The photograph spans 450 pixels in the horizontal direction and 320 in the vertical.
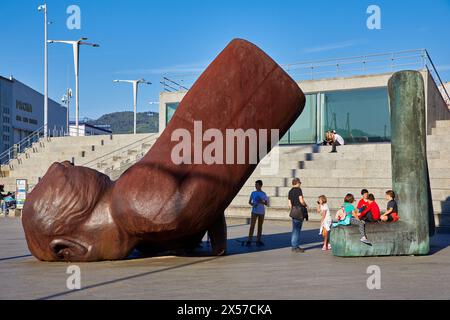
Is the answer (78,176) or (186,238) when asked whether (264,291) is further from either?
(78,176)

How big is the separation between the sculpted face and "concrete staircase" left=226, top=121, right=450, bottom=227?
8.92 metres

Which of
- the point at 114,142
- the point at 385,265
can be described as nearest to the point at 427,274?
the point at 385,265

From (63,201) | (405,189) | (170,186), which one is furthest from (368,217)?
(63,201)

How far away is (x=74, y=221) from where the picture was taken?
28.8 ft

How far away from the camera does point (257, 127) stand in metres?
9.01

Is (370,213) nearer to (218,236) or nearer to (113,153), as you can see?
(218,236)

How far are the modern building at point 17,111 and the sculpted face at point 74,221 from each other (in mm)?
36386

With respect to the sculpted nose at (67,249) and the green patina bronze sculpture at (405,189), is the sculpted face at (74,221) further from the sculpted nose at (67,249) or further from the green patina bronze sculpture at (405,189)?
the green patina bronze sculpture at (405,189)

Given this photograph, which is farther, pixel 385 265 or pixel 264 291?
pixel 385 265

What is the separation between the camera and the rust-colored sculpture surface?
8.58 m

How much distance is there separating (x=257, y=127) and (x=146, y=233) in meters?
2.37

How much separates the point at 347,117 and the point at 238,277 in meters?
19.6

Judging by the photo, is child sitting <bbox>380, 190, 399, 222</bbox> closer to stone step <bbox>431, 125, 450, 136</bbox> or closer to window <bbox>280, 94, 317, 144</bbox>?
stone step <bbox>431, 125, 450, 136</bbox>

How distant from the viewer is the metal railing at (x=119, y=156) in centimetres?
2717
